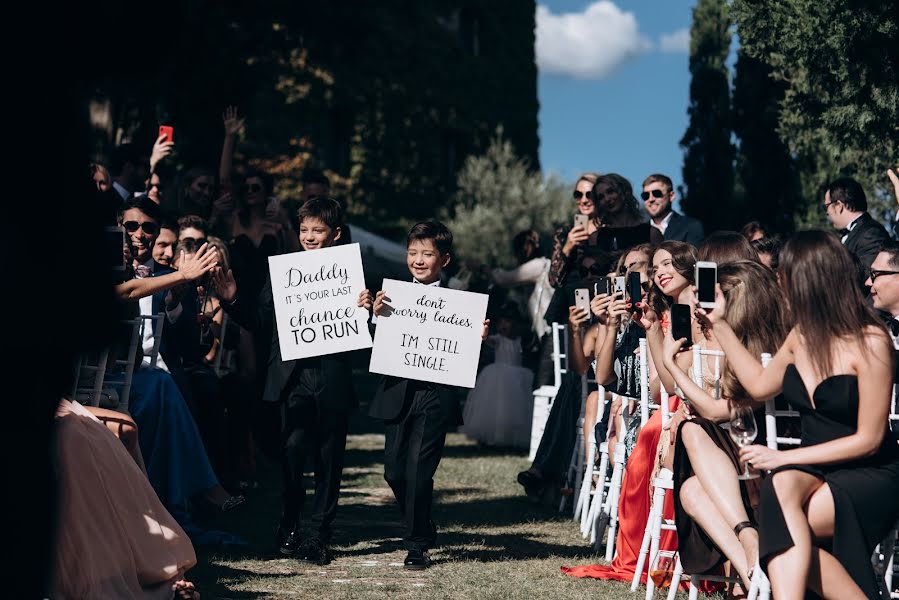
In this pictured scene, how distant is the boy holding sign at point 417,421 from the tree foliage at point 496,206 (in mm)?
23763

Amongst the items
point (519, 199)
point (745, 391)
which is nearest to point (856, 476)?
point (745, 391)

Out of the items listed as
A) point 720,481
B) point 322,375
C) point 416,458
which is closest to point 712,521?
point 720,481

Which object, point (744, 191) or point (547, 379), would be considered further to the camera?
point (744, 191)

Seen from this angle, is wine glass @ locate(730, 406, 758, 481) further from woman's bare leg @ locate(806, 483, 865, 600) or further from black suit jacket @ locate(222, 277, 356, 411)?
black suit jacket @ locate(222, 277, 356, 411)

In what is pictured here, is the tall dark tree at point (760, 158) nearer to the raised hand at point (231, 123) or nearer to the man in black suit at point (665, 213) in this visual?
the man in black suit at point (665, 213)

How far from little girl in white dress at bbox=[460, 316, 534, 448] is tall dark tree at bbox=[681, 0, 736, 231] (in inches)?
226

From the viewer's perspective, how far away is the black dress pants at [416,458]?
21.6 feet

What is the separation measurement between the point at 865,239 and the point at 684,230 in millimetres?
1334

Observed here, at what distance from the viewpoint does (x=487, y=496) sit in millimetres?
9367

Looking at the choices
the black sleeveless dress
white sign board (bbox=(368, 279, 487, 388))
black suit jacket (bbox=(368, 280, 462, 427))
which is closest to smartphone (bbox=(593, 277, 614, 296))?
white sign board (bbox=(368, 279, 487, 388))

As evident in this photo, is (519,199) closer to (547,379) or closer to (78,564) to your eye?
(547,379)

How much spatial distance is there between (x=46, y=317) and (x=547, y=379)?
29.6 feet

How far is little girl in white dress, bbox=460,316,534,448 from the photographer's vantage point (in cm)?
1302

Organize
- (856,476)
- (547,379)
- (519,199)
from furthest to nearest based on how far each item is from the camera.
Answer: (519,199), (547,379), (856,476)
